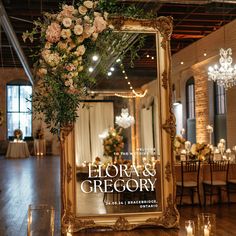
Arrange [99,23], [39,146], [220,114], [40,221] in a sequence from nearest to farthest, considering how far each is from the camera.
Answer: [40,221], [99,23], [220,114], [39,146]

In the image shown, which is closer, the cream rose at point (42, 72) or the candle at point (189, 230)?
the candle at point (189, 230)

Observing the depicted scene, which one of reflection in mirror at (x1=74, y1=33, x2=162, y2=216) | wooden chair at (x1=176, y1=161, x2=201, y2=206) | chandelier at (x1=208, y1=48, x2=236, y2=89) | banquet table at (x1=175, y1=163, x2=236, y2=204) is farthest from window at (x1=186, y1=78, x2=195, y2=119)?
reflection in mirror at (x1=74, y1=33, x2=162, y2=216)

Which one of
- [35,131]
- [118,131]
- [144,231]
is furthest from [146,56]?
[35,131]

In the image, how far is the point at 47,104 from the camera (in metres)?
4.20

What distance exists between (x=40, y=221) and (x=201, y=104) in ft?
38.7

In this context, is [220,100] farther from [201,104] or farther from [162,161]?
[162,161]

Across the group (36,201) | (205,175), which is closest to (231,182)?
(205,175)

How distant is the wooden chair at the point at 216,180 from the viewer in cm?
767

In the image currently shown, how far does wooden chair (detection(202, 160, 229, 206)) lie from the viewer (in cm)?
767

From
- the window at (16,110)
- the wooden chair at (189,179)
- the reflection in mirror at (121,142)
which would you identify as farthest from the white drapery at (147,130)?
the window at (16,110)

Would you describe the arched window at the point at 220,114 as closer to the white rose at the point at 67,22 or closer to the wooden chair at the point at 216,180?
the wooden chair at the point at 216,180

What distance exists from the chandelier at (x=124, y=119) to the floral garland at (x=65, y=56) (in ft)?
4.97

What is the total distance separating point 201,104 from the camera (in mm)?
13641

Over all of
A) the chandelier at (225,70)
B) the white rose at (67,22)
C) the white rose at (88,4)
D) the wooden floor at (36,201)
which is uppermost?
the chandelier at (225,70)
